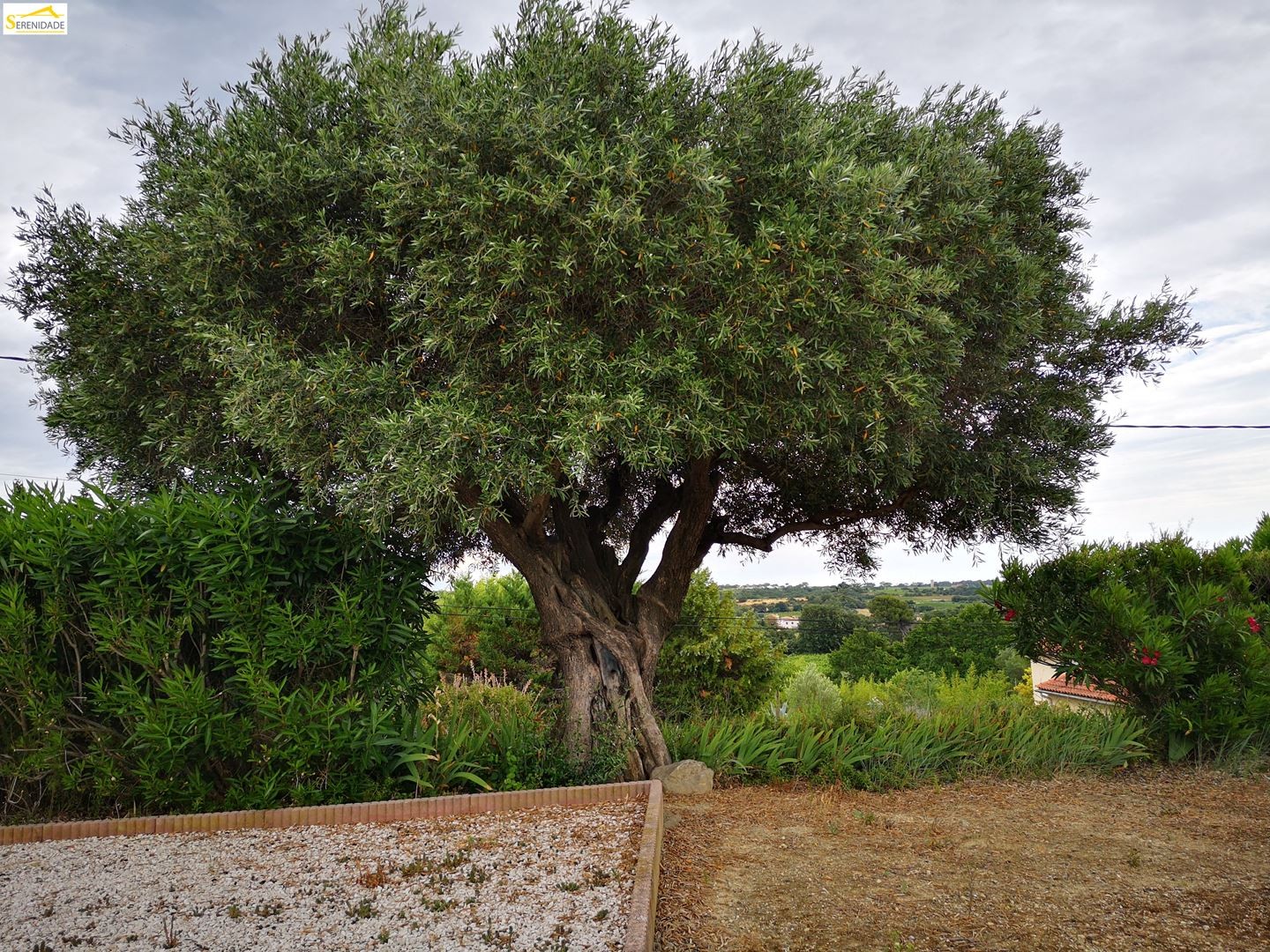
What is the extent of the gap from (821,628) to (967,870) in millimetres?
32901

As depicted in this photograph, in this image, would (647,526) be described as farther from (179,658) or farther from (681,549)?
(179,658)

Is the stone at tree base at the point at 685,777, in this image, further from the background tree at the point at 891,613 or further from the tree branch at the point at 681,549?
the background tree at the point at 891,613

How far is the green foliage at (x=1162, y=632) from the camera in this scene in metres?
9.00

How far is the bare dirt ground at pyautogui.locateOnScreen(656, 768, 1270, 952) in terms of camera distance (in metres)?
4.48

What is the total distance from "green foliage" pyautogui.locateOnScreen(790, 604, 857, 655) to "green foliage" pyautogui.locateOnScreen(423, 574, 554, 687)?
2394cm

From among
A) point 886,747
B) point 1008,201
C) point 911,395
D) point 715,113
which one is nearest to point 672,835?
point 886,747

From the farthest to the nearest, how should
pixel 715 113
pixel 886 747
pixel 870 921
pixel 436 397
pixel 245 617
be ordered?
1. pixel 886 747
2. pixel 715 113
3. pixel 245 617
4. pixel 436 397
5. pixel 870 921

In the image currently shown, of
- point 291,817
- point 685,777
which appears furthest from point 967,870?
point 291,817

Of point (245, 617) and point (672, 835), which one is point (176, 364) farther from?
point (672, 835)

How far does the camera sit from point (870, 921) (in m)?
4.59

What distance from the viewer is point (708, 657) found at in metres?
14.7

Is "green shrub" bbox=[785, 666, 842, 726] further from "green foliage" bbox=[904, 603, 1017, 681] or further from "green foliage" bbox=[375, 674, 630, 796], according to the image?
"green foliage" bbox=[904, 603, 1017, 681]

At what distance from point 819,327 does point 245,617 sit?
498cm

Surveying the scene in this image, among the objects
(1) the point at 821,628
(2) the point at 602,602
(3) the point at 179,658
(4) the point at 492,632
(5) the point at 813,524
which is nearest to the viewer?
(3) the point at 179,658
